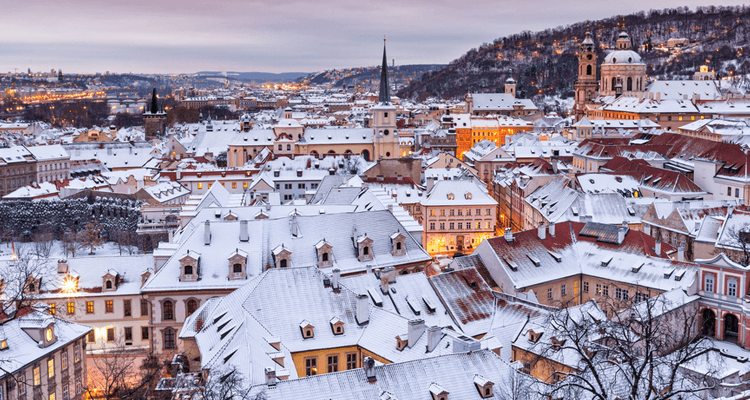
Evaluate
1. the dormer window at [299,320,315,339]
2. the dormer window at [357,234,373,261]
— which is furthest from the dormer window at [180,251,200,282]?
the dormer window at [299,320,315,339]

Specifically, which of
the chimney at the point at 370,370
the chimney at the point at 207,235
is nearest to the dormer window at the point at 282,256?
the chimney at the point at 207,235

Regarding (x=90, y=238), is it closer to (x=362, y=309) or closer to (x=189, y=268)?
(x=189, y=268)

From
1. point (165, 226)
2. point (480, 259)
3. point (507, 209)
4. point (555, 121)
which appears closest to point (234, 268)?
point (480, 259)

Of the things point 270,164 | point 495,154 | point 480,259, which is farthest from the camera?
point 495,154

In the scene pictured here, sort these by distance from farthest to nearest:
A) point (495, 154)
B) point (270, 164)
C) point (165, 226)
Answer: point (495, 154) → point (270, 164) → point (165, 226)

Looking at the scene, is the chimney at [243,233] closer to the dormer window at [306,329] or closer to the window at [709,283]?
the dormer window at [306,329]

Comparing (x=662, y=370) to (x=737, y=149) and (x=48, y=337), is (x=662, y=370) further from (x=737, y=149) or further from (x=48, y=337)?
(x=737, y=149)

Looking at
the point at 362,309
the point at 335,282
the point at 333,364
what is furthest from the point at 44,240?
the point at 362,309
